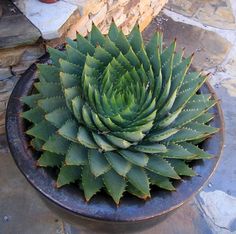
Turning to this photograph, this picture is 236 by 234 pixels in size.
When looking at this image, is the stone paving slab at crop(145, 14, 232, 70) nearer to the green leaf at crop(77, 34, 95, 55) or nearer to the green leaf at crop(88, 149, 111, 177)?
the green leaf at crop(77, 34, 95, 55)

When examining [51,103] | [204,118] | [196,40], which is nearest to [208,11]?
[196,40]

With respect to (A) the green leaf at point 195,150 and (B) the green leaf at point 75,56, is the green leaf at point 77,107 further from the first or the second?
(A) the green leaf at point 195,150

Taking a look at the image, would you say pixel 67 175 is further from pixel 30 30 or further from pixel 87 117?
pixel 30 30

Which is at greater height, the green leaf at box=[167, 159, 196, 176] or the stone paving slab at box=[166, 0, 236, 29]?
the green leaf at box=[167, 159, 196, 176]

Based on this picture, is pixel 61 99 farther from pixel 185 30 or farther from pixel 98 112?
pixel 185 30

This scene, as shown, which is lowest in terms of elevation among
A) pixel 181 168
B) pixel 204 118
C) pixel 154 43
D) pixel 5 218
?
pixel 5 218

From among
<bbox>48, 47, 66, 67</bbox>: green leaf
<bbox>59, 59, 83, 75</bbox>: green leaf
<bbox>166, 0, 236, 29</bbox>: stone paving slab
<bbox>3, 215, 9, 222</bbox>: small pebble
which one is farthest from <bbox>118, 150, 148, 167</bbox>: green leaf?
<bbox>166, 0, 236, 29</bbox>: stone paving slab
